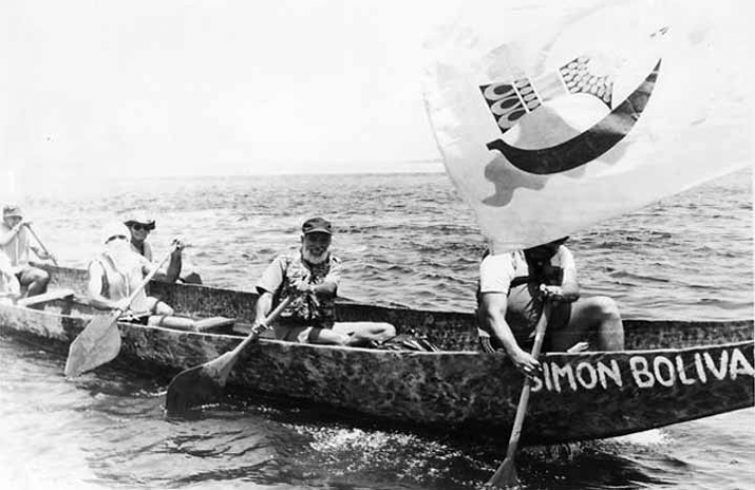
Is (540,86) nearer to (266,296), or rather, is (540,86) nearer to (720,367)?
(720,367)

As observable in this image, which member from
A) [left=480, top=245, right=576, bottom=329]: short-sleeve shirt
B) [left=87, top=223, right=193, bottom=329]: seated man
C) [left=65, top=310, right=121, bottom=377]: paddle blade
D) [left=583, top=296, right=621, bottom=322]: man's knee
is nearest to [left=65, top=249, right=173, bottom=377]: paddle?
[left=65, top=310, right=121, bottom=377]: paddle blade

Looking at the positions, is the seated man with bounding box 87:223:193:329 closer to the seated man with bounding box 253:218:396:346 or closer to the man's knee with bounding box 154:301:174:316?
the man's knee with bounding box 154:301:174:316

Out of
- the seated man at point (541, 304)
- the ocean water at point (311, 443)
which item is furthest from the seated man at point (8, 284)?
the seated man at point (541, 304)

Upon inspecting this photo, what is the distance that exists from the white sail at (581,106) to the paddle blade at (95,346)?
13.4 feet

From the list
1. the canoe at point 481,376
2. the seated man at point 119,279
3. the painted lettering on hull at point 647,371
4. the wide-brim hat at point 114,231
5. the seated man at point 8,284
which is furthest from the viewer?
the seated man at point 8,284

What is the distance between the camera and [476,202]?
4.40 m

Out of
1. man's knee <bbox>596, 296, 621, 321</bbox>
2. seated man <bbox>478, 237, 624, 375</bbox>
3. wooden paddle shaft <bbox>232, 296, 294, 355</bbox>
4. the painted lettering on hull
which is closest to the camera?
the painted lettering on hull

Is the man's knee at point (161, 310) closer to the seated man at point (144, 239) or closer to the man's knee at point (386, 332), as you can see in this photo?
the seated man at point (144, 239)

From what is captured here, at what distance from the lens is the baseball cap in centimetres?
611

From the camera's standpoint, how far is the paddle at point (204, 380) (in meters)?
6.03

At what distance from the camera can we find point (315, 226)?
6.12 m

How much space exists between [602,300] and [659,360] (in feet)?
2.27

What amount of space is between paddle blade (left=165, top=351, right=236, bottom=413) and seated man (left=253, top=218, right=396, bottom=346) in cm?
45

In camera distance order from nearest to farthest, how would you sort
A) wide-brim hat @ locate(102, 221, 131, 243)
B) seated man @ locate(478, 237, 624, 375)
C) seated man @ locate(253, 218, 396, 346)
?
seated man @ locate(478, 237, 624, 375) < seated man @ locate(253, 218, 396, 346) < wide-brim hat @ locate(102, 221, 131, 243)
